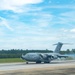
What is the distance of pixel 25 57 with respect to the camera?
65.4 meters

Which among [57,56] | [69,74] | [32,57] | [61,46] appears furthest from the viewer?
[61,46]

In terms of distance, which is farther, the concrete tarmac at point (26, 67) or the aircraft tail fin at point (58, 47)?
the aircraft tail fin at point (58, 47)

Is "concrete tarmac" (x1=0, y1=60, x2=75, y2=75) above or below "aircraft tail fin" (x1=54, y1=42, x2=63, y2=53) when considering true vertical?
below

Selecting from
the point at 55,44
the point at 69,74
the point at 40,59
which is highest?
the point at 55,44

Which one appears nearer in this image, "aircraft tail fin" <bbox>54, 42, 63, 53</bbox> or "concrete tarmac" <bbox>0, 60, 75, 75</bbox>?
"concrete tarmac" <bbox>0, 60, 75, 75</bbox>

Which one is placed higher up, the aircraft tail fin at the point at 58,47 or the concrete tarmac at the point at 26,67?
the aircraft tail fin at the point at 58,47

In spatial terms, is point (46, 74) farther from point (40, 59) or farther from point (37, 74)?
point (40, 59)

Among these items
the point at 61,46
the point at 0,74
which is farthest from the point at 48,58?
the point at 0,74

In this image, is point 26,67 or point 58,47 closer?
point 26,67

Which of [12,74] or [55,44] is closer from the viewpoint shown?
[12,74]

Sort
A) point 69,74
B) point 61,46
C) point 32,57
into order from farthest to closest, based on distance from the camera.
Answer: point 61,46 < point 32,57 < point 69,74

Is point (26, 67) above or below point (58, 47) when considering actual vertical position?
below

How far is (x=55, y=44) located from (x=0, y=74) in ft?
176

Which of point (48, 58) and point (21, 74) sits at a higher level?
point (48, 58)
